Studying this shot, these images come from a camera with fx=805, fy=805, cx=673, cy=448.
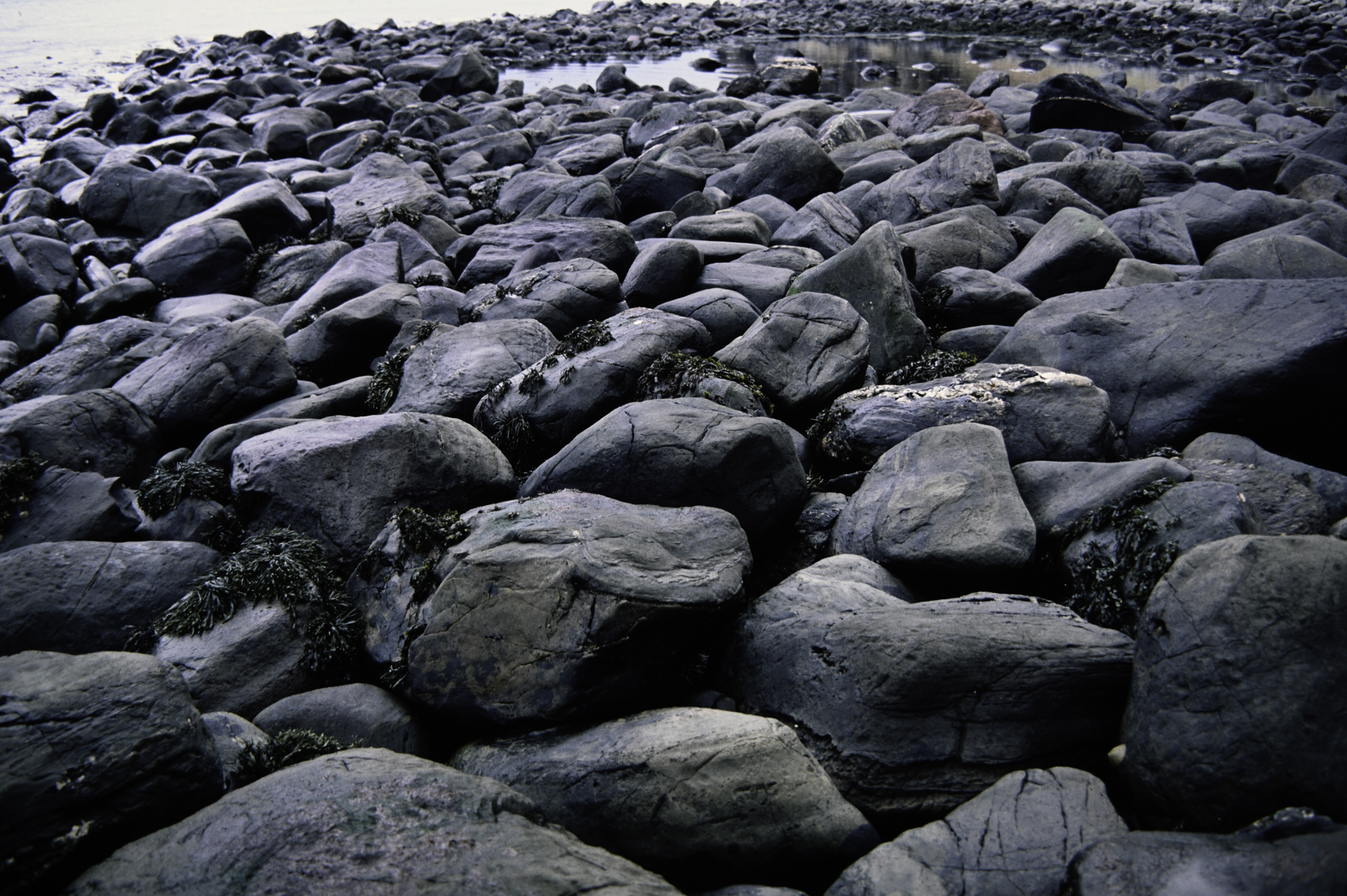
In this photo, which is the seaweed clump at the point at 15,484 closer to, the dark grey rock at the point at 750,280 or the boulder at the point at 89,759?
the boulder at the point at 89,759

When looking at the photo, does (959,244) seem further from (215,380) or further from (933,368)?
(215,380)

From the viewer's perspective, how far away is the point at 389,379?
375 inches

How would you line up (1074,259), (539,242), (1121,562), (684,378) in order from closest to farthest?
(1121,562), (684,378), (1074,259), (539,242)

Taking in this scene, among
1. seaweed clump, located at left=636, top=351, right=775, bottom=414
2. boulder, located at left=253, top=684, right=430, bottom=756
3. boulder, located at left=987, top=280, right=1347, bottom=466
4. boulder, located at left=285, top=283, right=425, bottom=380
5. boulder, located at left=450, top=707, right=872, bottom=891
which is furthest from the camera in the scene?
boulder, located at left=285, top=283, right=425, bottom=380

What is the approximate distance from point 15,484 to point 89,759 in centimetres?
493

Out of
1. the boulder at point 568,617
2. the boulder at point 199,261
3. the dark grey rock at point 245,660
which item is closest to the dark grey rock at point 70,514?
the dark grey rock at point 245,660

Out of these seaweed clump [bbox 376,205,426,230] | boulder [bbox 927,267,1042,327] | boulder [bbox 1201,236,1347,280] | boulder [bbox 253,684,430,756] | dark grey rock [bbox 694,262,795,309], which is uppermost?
seaweed clump [bbox 376,205,426,230]

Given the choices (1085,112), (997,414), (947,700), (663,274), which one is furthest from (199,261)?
(1085,112)

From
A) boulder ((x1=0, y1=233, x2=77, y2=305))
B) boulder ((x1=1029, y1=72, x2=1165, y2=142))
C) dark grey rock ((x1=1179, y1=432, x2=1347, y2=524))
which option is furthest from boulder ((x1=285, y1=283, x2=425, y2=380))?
boulder ((x1=1029, y1=72, x2=1165, y2=142))

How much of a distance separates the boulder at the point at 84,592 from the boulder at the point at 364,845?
122 inches

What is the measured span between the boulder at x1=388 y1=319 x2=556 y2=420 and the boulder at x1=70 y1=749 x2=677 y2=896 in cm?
525

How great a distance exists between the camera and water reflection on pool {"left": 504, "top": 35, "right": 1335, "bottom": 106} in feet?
102

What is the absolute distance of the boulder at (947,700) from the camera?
479 cm

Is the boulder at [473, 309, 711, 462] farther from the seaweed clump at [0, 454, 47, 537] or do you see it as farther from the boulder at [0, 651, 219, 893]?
the boulder at [0, 651, 219, 893]
